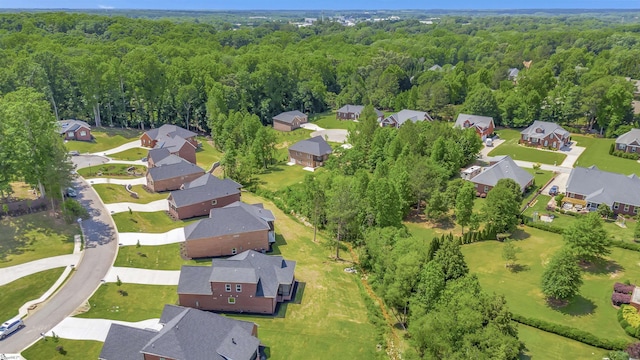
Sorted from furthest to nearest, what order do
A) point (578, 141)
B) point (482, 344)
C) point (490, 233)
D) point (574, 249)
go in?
1. point (578, 141)
2. point (490, 233)
3. point (574, 249)
4. point (482, 344)

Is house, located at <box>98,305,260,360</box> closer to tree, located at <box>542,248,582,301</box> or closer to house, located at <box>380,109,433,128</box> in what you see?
tree, located at <box>542,248,582,301</box>

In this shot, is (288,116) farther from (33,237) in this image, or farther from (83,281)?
(83,281)

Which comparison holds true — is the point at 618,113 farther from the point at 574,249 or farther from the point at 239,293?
the point at 239,293

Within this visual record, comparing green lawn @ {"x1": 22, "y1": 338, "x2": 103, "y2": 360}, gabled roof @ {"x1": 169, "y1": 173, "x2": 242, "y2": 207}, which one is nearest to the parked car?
green lawn @ {"x1": 22, "y1": 338, "x2": 103, "y2": 360}

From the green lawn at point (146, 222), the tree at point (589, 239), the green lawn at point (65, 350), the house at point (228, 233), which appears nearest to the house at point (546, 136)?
the tree at point (589, 239)

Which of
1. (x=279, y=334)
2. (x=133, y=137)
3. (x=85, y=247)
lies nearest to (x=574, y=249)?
(x=279, y=334)

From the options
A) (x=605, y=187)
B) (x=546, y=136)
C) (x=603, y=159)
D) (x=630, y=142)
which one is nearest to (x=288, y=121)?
(x=546, y=136)
